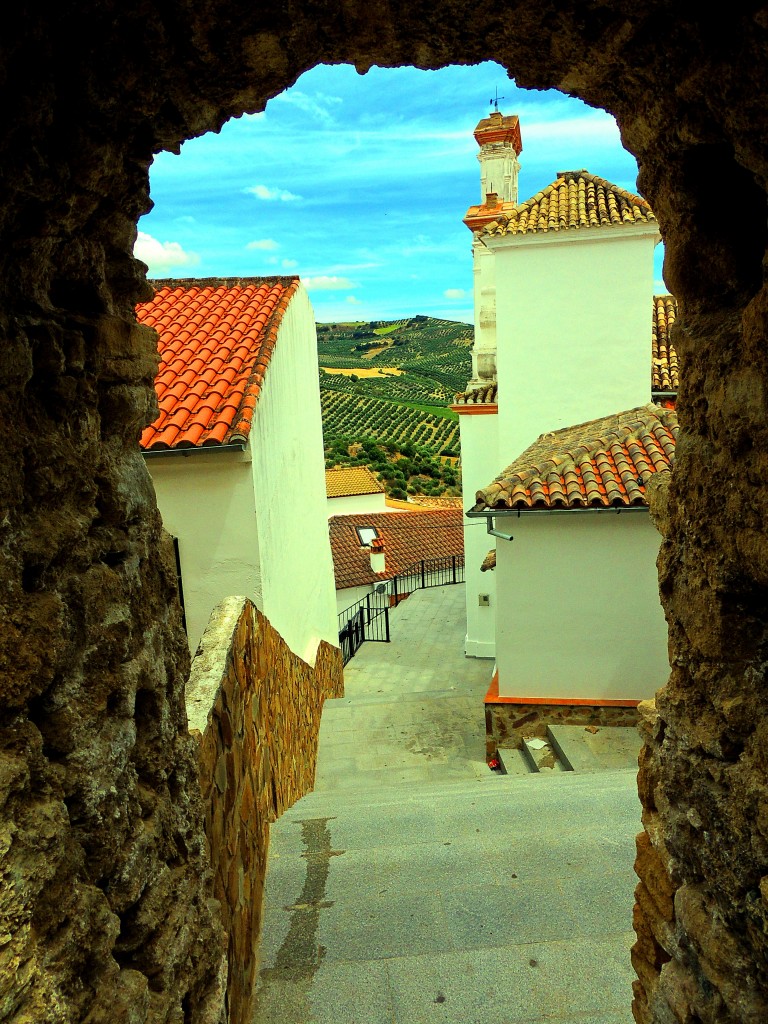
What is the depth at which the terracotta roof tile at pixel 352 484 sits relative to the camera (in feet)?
103

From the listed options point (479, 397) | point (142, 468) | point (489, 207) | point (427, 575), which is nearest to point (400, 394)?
point (427, 575)

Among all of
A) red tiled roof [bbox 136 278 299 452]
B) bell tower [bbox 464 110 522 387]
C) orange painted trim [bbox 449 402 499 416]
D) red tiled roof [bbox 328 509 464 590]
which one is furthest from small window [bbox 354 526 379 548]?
red tiled roof [bbox 136 278 299 452]

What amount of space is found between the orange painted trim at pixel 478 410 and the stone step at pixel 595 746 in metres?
7.30

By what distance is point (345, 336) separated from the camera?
130 metres

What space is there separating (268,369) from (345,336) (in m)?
126

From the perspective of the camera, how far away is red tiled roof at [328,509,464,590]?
22.9 meters

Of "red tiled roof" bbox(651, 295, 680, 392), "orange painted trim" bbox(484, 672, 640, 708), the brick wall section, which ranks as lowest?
"orange painted trim" bbox(484, 672, 640, 708)

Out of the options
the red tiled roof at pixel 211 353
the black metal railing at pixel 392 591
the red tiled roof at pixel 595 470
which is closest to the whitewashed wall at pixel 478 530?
the black metal railing at pixel 392 591

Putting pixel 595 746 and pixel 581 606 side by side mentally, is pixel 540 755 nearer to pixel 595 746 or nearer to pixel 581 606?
pixel 595 746

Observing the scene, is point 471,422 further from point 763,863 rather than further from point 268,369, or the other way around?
point 763,863

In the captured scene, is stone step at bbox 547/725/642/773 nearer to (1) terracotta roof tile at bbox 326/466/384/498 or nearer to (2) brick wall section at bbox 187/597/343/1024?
(2) brick wall section at bbox 187/597/343/1024

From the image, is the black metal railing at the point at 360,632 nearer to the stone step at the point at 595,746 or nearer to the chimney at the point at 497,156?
the stone step at the point at 595,746

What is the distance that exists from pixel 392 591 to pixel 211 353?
16237 mm

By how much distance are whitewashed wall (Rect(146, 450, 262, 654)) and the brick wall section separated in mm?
757
